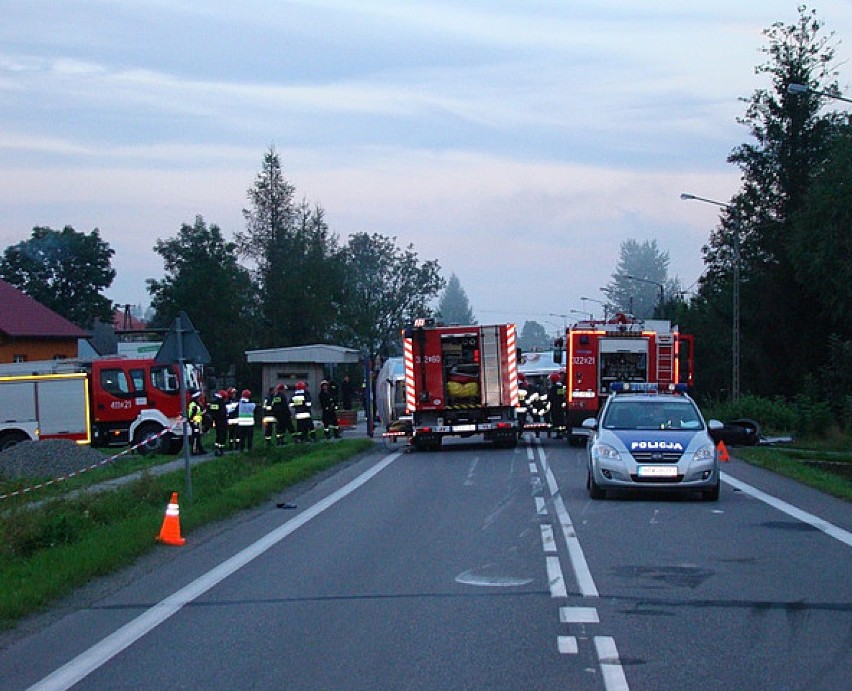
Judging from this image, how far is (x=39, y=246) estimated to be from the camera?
8906 centimetres

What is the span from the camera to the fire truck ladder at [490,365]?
3156cm

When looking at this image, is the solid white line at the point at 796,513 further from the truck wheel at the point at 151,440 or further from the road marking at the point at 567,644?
the truck wheel at the point at 151,440

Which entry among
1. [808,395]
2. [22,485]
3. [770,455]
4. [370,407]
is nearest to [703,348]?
[808,395]

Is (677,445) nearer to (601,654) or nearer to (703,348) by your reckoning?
(601,654)

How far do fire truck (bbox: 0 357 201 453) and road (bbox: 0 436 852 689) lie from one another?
1930 centimetres

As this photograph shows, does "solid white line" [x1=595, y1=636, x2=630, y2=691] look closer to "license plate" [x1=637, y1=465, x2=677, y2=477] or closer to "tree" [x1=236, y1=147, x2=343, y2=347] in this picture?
"license plate" [x1=637, y1=465, x2=677, y2=477]

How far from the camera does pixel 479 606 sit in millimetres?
9523

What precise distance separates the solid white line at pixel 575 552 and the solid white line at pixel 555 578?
0.45 feet

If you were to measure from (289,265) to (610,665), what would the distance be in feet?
239

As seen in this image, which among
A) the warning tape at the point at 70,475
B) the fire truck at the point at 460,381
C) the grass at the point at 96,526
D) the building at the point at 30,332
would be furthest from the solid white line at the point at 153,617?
the building at the point at 30,332

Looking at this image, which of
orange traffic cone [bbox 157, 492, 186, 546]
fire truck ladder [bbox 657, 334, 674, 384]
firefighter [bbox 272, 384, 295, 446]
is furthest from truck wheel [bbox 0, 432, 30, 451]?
orange traffic cone [bbox 157, 492, 186, 546]

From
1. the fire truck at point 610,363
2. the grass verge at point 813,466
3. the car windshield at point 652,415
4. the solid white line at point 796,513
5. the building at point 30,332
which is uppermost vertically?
the building at point 30,332

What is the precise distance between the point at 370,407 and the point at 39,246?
58.5 metres

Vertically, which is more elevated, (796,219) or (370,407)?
(796,219)
